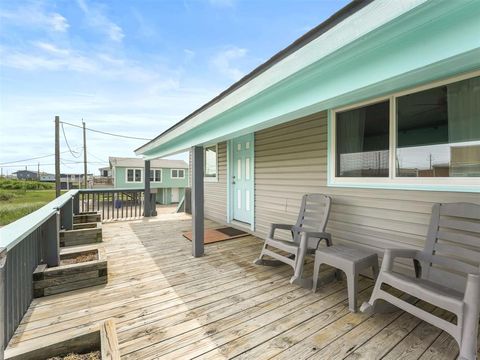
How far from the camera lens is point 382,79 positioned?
4.22ft

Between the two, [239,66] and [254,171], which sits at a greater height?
[239,66]

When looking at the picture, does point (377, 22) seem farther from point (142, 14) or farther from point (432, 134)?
point (142, 14)

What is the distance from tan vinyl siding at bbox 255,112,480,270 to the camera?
7.98 feet

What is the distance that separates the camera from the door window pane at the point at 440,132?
2.07 meters

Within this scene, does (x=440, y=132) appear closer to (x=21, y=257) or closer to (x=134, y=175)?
(x=21, y=257)

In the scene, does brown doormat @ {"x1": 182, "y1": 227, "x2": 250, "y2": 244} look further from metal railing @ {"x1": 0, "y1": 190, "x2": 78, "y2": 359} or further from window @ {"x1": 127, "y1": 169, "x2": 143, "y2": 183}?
window @ {"x1": 127, "y1": 169, "x2": 143, "y2": 183}

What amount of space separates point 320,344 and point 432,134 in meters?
2.32

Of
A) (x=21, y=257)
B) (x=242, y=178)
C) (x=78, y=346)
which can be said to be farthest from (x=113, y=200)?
(x=78, y=346)

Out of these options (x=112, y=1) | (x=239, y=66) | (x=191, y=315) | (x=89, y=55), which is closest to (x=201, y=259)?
(x=191, y=315)

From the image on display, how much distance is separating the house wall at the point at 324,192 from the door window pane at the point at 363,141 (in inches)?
8.7

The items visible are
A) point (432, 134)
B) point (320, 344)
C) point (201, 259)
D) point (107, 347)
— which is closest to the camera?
point (107, 347)

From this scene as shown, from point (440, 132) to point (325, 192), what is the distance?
1.45 m

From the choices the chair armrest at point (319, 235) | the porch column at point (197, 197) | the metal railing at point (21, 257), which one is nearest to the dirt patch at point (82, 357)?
the metal railing at point (21, 257)

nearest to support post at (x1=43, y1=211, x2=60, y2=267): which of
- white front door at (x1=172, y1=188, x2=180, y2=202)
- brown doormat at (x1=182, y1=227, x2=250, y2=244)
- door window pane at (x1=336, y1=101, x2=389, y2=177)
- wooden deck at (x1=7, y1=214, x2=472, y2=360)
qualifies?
wooden deck at (x1=7, y1=214, x2=472, y2=360)
